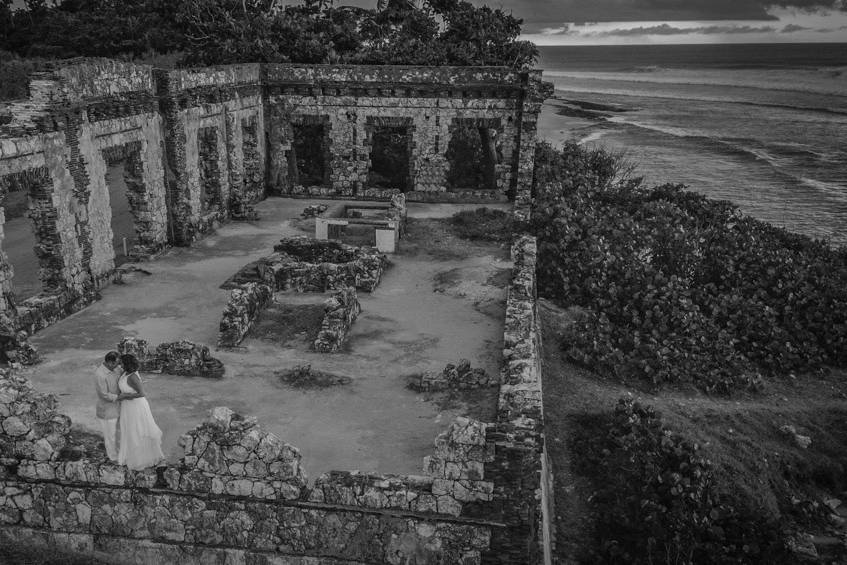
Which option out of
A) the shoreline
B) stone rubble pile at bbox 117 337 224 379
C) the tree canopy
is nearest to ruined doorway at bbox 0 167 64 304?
stone rubble pile at bbox 117 337 224 379

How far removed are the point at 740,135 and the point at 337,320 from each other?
56.0 metres

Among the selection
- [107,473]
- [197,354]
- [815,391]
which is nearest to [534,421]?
[107,473]

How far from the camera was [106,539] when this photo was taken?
29.0 feet

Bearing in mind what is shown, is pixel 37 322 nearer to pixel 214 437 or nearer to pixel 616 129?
pixel 214 437

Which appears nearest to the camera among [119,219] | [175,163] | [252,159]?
[175,163]

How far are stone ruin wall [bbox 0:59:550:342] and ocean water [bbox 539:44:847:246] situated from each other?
17.1 meters

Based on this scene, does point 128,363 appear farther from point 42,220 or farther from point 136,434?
point 42,220

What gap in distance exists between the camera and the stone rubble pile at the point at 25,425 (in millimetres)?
8633

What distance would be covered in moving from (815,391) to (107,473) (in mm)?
16117

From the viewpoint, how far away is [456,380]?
12.1 meters

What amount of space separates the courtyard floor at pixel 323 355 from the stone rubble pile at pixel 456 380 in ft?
0.67

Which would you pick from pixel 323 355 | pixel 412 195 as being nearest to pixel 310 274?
pixel 323 355

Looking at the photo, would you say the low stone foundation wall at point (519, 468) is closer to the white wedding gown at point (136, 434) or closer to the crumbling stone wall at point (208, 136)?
the white wedding gown at point (136, 434)

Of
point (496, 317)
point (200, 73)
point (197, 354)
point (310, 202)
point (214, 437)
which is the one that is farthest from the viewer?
point (310, 202)
